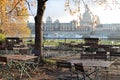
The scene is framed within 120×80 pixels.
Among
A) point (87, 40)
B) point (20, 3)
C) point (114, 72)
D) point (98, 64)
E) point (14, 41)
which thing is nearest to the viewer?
point (98, 64)

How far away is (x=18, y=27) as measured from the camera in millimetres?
59969

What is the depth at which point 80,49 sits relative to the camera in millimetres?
25672

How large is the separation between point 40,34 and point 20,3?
8.13 feet

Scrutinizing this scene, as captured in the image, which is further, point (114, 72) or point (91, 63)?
point (114, 72)

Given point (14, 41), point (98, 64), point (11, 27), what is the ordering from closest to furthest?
point (98, 64), point (14, 41), point (11, 27)

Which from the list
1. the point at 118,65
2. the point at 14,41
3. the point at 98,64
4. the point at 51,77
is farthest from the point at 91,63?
the point at 14,41

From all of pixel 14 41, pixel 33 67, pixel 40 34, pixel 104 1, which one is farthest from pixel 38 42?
pixel 14 41

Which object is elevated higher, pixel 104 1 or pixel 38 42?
pixel 104 1

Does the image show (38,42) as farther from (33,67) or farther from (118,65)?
(118,65)

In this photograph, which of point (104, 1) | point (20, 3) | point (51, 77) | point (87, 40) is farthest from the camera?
point (87, 40)

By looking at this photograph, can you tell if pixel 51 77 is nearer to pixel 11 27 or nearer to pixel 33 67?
A: pixel 33 67

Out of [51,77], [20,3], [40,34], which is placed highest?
[20,3]

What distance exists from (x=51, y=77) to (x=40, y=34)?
4.05m

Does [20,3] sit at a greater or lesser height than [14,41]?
greater
